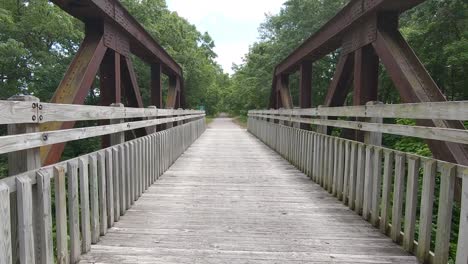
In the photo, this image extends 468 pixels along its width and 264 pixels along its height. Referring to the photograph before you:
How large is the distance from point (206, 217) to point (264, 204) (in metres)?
0.87

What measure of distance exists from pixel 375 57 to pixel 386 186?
2.76m

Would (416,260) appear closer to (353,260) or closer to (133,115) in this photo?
(353,260)

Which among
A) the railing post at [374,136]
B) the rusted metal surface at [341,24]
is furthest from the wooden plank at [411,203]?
the rusted metal surface at [341,24]

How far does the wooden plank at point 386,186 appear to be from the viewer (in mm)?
3398

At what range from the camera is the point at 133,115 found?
4793 millimetres

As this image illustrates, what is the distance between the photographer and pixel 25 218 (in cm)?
209

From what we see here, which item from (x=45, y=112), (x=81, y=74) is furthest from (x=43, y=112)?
(x=81, y=74)

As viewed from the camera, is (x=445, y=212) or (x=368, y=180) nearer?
(x=445, y=212)

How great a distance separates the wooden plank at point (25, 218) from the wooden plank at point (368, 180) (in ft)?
9.87

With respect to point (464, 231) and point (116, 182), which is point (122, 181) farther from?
point (464, 231)

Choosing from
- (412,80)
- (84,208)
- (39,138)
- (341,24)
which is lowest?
(84,208)

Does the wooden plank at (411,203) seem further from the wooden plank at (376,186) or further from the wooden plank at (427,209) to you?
the wooden plank at (376,186)

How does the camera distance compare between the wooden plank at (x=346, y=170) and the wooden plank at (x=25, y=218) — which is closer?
the wooden plank at (x=25, y=218)

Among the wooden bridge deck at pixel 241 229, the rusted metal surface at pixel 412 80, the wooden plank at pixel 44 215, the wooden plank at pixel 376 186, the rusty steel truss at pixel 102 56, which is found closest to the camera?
the wooden plank at pixel 44 215
